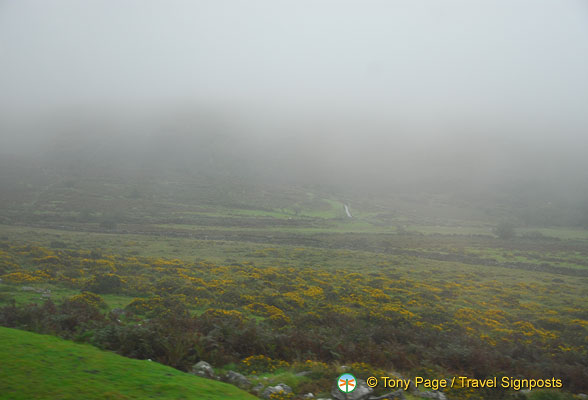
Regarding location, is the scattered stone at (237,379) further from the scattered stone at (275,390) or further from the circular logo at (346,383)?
the circular logo at (346,383)

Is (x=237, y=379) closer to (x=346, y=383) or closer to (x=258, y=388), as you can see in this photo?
(x=258, y=388)

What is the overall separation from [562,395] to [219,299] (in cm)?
1287

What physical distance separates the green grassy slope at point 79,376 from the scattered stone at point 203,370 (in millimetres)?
1165

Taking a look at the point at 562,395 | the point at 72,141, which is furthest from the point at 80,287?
the point at 72,141

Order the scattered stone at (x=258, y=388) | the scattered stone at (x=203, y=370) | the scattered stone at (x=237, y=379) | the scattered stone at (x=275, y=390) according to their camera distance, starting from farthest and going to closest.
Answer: the scattered stone at (x=203, y=370), the scattered stone at (x=237, y=379), the scattered stone at (x=258, y=388), the scattered stone at (x=275, y=390)

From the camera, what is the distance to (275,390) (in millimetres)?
7250

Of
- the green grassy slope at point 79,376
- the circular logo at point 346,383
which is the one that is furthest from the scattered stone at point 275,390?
the circular logo at point 346,383

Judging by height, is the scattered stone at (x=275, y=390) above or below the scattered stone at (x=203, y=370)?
below

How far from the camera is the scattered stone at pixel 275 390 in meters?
7.05

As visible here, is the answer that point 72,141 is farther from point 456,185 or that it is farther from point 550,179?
point 550,179

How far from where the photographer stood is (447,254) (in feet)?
152

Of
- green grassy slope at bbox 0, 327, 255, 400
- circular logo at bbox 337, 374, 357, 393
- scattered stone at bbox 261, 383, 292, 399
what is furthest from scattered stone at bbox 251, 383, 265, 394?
circular logo at bbox 337, 374, 357, 393

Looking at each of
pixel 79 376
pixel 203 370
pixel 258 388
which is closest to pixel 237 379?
pixel 258 388

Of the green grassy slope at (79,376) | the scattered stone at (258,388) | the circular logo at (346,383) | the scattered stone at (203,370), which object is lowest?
the scattered stone at (258,388)
